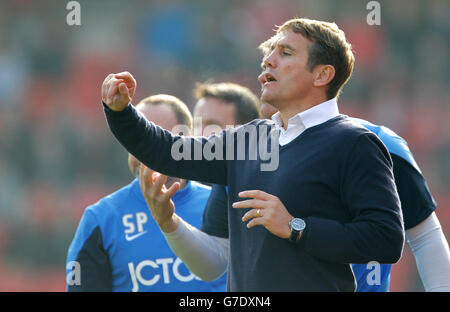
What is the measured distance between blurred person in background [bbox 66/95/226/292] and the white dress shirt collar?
1016mm

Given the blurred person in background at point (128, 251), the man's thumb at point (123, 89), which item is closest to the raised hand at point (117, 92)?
the man's thumb at point (123, 89)

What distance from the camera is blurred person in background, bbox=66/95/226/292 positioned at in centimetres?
305

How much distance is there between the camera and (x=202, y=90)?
157 inches

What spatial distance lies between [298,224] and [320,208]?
4.2 inches

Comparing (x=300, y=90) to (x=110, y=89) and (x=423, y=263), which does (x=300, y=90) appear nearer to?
(x=110, y=89)

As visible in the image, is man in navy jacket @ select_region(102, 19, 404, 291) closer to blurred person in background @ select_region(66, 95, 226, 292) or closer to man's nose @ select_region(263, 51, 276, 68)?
man's nose @ select_region(263, 51, 276, 68)

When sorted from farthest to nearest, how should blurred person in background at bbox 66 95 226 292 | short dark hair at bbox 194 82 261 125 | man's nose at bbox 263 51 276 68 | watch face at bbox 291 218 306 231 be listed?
short dark hair at bbox 194 82 261 125
blurred person in background at bbox 66 95 226 292
man's nose at bbox 263 51 276 68
watch face at bbox 291 218 306 231

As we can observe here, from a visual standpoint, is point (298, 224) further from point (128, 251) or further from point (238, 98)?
point (238, 98)

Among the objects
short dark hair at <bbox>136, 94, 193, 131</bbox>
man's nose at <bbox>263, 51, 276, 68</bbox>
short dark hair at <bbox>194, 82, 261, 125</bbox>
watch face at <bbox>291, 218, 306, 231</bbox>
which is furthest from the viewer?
short dark hair at <bbox>194, 82, 261, 125</bbox>

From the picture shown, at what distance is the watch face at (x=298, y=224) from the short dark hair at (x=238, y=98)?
6.19 feet

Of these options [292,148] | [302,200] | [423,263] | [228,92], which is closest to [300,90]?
[292,148]

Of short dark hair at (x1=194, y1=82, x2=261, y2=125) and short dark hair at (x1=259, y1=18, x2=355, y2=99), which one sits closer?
short dark hair at (x1=259, y1=18, x2=355, y2=99)

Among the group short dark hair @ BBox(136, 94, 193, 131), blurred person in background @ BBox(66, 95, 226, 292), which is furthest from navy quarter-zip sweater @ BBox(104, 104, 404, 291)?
short dark hair @ BBox(136, 94, 193, 131)

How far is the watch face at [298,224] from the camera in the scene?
1.97 m
